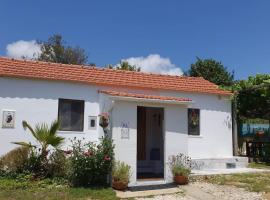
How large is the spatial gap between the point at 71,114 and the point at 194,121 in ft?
20.8

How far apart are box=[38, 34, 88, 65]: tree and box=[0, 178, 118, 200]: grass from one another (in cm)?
3926

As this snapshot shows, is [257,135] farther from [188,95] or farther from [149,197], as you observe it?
[149,197]

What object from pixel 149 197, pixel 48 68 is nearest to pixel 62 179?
pixel 149 197

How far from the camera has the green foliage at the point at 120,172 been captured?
11.5 metres

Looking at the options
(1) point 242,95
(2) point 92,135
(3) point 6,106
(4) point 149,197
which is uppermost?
(1) point 242,95

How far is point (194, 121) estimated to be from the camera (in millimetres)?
17578

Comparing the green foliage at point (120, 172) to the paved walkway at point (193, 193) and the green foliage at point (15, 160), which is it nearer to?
the paved walkway at point (193, 193)

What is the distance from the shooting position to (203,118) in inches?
696

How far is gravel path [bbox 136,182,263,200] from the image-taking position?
10.8 metres

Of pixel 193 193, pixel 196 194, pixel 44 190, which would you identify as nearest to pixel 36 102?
pixel 44 190

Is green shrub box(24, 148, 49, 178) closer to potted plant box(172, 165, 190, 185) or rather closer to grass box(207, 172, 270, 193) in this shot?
potted plant box(172, 165, 190, 185)

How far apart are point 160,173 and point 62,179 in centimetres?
450

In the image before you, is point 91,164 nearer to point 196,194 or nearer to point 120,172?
point 120,172

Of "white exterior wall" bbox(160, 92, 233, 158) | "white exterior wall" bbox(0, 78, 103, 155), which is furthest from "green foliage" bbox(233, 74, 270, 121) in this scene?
"white exterior wall" bbox(0, 78, 103, 155)
